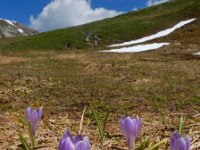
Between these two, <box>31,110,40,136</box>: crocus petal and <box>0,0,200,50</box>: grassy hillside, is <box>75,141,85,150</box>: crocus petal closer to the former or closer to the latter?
<box>31,110,40,136</box>: crocus petal

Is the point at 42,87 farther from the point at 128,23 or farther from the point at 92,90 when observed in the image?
the point at 128,23

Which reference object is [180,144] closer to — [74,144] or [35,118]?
[74,144]

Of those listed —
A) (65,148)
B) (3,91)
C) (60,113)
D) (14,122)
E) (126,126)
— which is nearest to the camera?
(65,148)

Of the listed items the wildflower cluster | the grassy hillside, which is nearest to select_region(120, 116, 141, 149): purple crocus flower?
the wildflower cluster

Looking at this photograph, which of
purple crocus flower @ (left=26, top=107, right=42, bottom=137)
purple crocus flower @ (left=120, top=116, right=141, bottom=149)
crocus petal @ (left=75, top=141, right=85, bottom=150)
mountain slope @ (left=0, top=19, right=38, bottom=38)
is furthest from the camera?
mountain slope @ (left=0, top=19, right=38, bottom=38)

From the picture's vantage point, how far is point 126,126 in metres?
2.39

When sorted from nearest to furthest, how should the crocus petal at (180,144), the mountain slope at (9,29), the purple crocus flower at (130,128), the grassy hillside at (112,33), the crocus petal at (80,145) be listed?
the crocus petal at (80,145) < the crocus petal at (180,144) < the purple crocus flower at (130,128) < the grassy hillside at (112,33) < the mountain slope at (9,29)

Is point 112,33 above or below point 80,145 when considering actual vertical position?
above

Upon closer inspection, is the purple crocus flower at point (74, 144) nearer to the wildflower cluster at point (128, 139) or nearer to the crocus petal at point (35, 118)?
the wildflower cluster at point (128, 139)

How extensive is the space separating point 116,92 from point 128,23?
61725mm

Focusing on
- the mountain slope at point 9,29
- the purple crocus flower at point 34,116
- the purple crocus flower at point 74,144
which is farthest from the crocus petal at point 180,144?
the mountain slope at point 9,29

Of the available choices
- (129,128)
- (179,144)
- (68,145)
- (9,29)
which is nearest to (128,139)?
(129,128)

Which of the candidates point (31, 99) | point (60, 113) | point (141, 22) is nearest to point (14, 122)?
point (60, 113)

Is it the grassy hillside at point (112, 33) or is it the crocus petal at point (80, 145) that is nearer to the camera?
the crocus petal at point (80, 145)
